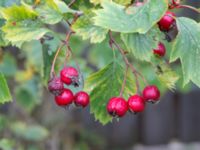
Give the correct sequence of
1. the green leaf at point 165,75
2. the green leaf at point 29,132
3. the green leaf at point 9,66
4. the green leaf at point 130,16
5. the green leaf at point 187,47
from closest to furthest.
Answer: the green leaf at point 130,16, the green leaf at point 187,47, the green leaf at point 165,75, the green leaf at point 9,66, the green leaf at point 29,132

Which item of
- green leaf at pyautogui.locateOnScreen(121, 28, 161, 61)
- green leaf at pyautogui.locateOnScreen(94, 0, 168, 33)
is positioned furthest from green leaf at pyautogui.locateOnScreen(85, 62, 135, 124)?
green leaf at pyautogui.locateOnScreen(94, 0, 168, 33)

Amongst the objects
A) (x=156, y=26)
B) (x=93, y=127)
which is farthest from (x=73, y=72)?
(x=93, y=127)

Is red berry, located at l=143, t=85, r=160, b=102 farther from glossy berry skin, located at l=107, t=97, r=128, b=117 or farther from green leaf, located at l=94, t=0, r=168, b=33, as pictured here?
green leaf, located at l=94, t=0, r=168, b=33

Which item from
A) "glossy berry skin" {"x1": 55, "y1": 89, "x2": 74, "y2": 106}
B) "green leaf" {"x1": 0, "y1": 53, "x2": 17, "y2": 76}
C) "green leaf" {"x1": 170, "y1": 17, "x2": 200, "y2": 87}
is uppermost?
"green leaf" {"x1": 170, "y1": 17, "x2": 200, "y2": 87}

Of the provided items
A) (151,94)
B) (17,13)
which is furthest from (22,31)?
(151,94)

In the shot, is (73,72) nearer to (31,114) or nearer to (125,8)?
(125,8)

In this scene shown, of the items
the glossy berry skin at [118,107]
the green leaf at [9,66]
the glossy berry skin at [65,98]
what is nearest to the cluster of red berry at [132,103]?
the glossy berry skin at [118,107]

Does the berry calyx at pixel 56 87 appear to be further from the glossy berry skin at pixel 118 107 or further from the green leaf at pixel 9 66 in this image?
the green leaf at pixel 9 66
